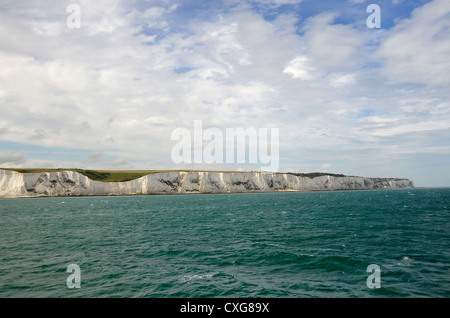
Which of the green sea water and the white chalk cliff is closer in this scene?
the green sea water

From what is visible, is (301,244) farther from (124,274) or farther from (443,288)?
(124,274)

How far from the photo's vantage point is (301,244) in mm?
31844

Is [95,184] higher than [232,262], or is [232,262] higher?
[95,184]

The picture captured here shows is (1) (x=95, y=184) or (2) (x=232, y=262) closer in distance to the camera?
(2) (x=232, y=262)

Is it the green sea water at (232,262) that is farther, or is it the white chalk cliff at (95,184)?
the white chalk cliff at (95,184)

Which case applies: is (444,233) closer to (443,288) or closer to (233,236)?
(443,288)

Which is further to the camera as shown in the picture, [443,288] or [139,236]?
[139,236]
